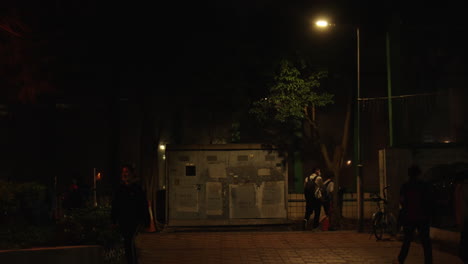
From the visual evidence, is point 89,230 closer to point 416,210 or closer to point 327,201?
point 416,210

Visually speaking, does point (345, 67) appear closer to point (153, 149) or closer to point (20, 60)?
point (153, 149)

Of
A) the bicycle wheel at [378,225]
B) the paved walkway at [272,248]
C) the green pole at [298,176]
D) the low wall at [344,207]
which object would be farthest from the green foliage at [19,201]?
the green pole at [298,176]

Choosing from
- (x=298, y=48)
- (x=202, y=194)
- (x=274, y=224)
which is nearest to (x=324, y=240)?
(x=274, y=224)

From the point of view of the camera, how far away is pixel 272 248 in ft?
46.3

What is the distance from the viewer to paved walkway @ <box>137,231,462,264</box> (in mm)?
12367

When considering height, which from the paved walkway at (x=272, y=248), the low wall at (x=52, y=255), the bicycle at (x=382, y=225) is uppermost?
the low wall at (x=52, y=255)

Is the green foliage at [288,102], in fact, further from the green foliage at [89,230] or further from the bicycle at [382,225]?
the green foliage at [89,230]

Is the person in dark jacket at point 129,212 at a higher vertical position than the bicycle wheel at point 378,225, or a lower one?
higher

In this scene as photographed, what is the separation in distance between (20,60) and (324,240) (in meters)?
9.73

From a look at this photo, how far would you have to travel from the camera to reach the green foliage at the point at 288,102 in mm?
18562

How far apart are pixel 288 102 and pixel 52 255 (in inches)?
448

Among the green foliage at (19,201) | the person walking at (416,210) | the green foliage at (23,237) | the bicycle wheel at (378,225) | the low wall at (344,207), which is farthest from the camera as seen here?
the low wall at (344,207)

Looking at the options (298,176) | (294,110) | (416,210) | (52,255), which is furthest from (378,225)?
(52,255)

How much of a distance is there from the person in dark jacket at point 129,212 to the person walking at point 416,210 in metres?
4.47
